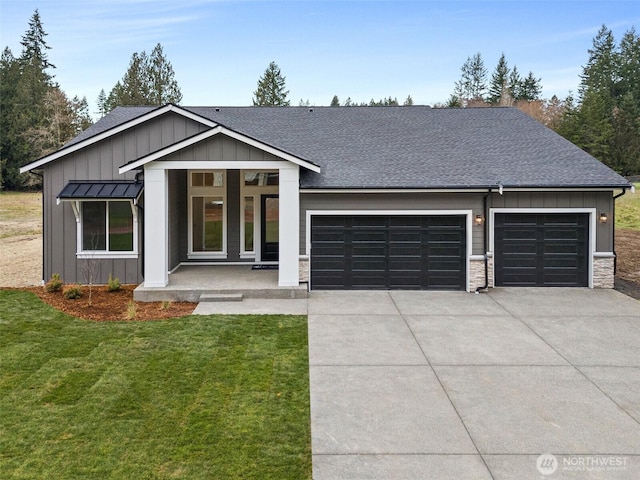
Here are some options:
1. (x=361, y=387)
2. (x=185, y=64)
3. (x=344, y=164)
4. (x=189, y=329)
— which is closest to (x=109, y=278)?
(x=189, y=329)

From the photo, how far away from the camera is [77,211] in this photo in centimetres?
1275

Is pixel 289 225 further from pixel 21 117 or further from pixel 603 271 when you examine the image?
pixel 21 117

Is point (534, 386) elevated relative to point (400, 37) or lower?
lower

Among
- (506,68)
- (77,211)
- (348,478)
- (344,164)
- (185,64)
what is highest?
(506,68)

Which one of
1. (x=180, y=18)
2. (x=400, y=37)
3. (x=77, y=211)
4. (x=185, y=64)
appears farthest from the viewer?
(x=185, y=64)

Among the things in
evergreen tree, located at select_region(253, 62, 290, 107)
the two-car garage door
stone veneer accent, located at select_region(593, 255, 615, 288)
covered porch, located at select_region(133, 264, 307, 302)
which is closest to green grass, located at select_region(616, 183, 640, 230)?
stone veneer accent, located at select_region(593, 255, 615, 288)

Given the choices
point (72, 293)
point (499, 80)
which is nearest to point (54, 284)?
point (72, 293)

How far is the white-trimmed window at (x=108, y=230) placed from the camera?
508 inches

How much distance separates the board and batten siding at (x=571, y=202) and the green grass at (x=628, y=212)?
14.9 m

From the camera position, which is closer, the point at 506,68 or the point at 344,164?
the point at 344,164

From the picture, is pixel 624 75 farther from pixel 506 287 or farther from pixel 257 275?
A: pixel 257 275

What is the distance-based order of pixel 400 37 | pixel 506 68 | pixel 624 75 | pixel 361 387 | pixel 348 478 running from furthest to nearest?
pixel 506 68
pixel 624 75
pixel 400 37
pixel 361 387
pixel 348 478

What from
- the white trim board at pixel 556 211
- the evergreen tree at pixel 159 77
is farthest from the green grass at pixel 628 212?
the evergreen tree at pixel 159 77

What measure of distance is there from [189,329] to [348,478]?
534cm
